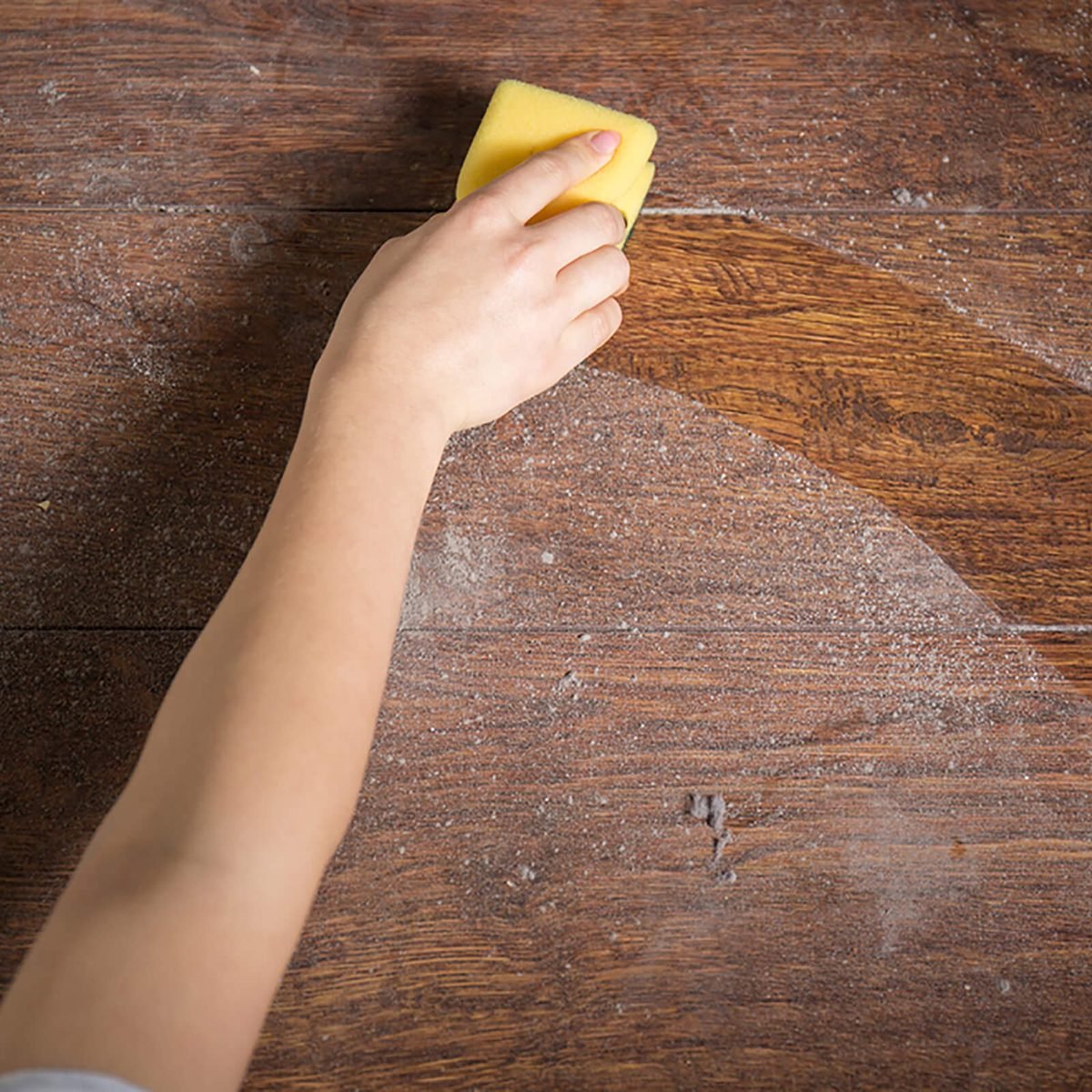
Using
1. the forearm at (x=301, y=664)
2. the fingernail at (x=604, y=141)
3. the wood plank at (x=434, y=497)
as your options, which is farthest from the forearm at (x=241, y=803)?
the fingernail at (x=604, y=141)

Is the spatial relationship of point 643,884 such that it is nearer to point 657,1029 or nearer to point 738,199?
point 657,1029

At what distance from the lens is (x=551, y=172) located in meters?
0.60

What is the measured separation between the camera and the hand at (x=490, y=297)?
0.57 meters

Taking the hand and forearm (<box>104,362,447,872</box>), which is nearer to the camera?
forearm (<box>104,362,447,872</box>)

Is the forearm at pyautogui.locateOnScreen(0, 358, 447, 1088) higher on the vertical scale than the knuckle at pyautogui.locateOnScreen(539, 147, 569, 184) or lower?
lower

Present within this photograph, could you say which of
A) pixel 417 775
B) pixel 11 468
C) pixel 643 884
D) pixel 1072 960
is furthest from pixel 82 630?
pixel 1072 960

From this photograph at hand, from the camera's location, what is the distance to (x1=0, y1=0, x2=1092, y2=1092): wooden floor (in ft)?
1.92

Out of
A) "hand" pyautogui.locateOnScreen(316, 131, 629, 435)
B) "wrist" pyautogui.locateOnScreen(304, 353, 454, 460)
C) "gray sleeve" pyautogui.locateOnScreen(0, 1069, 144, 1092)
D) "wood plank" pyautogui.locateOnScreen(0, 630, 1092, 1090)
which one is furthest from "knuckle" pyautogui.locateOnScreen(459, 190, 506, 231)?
"gray sleeve" pyautogui.locateOnScreen(0, 1069, 144, 1092)

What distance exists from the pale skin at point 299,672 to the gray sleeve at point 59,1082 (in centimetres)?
1

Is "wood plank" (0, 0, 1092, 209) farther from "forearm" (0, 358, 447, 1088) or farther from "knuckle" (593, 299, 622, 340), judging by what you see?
"forearm" (0, 358, 447, 1088)

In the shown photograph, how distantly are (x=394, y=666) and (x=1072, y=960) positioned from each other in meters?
0.43

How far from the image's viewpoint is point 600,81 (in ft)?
2.31

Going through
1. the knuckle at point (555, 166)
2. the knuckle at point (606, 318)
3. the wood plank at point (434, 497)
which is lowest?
the wood plank at point (434, 497)

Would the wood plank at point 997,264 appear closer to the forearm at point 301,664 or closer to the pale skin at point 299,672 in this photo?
the pale skin at point 299,672
